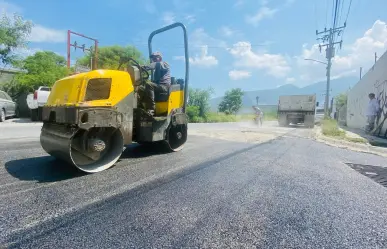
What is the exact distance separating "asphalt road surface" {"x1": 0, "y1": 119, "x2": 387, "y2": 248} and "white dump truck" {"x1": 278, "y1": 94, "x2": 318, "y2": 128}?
1577cm

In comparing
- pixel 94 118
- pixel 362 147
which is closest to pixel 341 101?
pixel 362 147

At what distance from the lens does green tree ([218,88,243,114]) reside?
57219 mm

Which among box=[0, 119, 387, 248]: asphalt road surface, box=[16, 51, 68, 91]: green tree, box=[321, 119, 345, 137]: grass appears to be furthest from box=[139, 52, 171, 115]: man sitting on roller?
box=[16, 51, 68, 91]: green tree

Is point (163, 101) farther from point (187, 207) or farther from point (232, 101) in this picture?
point (232, 101)

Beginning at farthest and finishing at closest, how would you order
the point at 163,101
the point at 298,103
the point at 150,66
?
the point at 298,103, the point at 163,101, the point at 150,66

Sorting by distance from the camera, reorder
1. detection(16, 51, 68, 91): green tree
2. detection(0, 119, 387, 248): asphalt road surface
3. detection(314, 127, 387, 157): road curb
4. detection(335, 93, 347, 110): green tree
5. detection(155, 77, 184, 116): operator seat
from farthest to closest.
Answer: detection(335, 93, 347, 110): green tree
detection(16, 51, 68, 91): green tree
detection(314, 127, 387, 157): road curb
detection(155, 77, 184, 116): operator seat
detection(0, 119, 387, 248): asphalt road surface

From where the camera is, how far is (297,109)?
60.6 feet

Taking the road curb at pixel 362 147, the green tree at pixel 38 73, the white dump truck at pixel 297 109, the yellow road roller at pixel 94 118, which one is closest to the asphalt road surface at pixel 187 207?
the yellow road roller at pixel 94 118

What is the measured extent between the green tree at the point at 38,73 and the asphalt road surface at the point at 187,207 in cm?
1060

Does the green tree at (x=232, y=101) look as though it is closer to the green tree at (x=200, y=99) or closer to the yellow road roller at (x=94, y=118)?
the green tree at (x=200, y=99)

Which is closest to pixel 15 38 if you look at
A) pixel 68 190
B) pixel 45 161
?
pixel 45 161

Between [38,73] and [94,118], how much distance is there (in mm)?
12529

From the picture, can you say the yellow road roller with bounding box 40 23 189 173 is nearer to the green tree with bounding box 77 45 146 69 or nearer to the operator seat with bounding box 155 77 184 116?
the operator seat with bounding box 155 77 184 116

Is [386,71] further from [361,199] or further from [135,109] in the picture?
[135,109]
